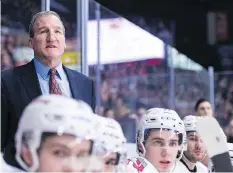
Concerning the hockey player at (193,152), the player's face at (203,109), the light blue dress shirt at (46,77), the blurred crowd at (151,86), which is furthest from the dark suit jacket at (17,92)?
the blurred crowd at (151,86)

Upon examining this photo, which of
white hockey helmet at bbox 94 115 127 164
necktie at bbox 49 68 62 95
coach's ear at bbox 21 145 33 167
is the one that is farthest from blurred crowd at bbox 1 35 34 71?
coach's ear at bbox 21 145 33 167

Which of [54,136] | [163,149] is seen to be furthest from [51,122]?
[163,149]

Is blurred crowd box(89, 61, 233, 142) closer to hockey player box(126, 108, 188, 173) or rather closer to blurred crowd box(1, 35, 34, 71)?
blurred crowd box(1, 35, 34, 71)

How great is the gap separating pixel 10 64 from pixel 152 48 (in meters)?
1.67

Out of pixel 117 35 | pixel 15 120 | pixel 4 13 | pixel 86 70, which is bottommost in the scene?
pixel 15 120

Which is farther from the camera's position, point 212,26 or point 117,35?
point 212,26

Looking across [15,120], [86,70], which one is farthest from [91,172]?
[86,70]

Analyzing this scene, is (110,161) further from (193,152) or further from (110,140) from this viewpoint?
(193,152)

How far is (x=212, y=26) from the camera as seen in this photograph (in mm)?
10430

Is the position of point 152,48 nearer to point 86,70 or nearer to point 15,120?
point 86,70

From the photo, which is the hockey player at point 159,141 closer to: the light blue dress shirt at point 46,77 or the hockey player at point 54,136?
the light blue dress shirt at point 46,77

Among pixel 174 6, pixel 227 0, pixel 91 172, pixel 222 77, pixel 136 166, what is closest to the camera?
pixel 91 172

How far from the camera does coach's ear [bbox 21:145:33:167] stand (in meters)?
1.35

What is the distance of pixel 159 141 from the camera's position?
7.35 feet
